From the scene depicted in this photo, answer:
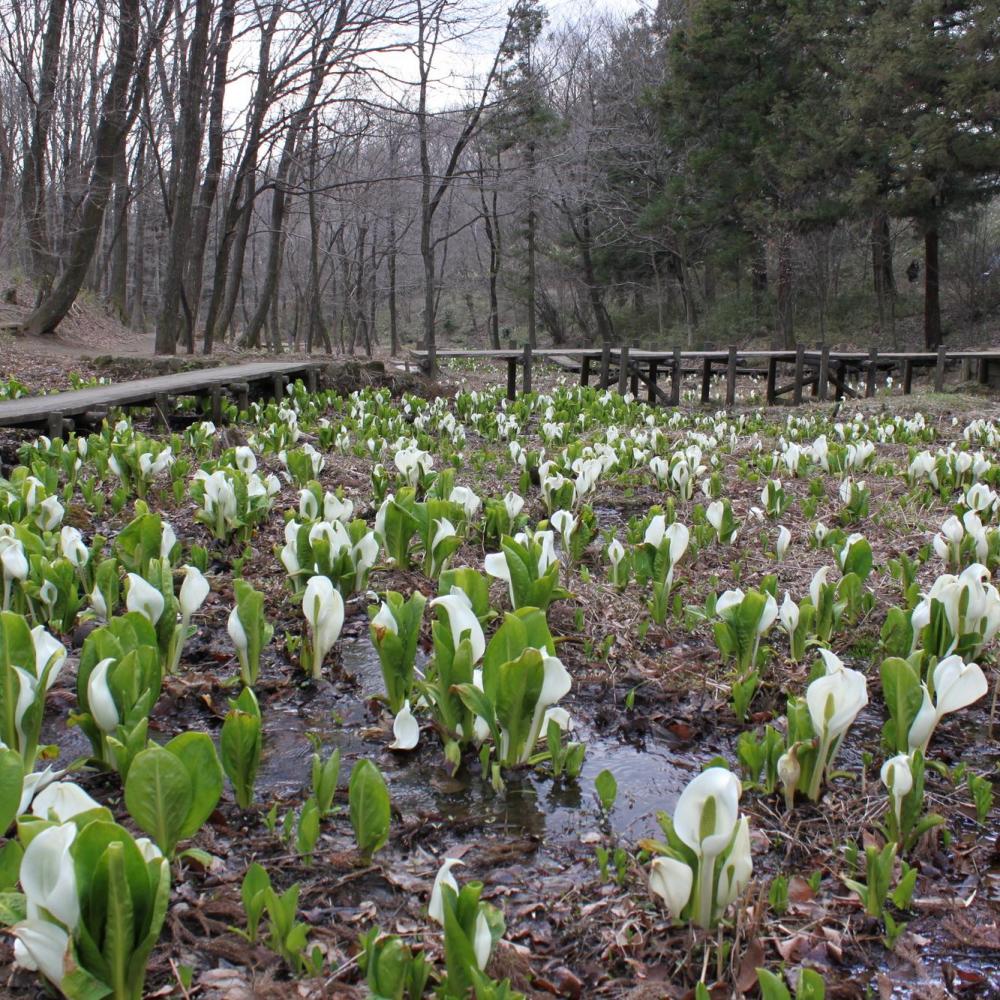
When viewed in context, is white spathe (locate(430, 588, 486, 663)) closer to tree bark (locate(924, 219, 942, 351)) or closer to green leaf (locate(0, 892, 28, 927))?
green leaf (locate(0, 892, 28, 927))

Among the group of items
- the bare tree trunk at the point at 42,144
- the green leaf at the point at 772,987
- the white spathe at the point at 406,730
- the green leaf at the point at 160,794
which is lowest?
the green leaf at the point at 772,987

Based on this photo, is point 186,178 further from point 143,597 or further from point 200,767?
point 200,767

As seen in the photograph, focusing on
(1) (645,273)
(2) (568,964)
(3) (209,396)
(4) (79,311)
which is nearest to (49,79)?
(4) (79,311)

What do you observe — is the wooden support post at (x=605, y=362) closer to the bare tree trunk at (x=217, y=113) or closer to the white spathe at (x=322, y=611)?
the bare tree trunk at (x=217, y=113)

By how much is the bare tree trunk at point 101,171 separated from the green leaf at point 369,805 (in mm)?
13033

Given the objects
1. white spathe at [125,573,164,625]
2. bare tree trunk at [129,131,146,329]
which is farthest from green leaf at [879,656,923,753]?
bare tree trunk at [129,131,146,329]

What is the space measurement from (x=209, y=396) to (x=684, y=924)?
27.7 ft

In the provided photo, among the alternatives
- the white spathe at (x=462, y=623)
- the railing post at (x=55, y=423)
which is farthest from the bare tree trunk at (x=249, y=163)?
the white spathe at (x=462, y=623)

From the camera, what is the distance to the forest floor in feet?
5.17

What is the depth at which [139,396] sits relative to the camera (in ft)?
24.7

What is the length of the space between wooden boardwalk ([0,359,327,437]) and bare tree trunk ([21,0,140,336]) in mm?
3668

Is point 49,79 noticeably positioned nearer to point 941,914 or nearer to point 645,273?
point 941,914

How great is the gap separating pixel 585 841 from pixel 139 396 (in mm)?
6541

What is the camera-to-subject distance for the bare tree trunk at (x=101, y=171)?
12.7 meters
